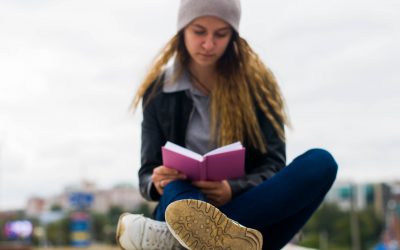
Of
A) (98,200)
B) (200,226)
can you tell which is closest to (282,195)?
(200,226)

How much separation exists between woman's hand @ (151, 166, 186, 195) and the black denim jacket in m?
0.13

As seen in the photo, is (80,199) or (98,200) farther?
(98,200)

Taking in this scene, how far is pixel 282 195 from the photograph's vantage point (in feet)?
6.22

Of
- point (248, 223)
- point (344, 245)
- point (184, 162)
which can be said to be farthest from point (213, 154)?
point (344, 245)

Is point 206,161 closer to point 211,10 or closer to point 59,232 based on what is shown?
point 211,10

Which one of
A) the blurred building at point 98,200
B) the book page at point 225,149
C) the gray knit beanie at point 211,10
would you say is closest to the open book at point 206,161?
the book page at point 225,149

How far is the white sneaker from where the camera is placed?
1890 mm

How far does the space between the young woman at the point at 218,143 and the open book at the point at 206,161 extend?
1.0 inches

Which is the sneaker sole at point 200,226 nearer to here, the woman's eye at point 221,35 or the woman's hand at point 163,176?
the woman's hand at point 163,176

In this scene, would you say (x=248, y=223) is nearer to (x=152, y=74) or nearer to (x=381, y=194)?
(x=152, y=74)

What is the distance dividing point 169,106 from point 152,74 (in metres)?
0.14

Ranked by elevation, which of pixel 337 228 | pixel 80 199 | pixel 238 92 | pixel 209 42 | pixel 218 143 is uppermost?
pixel 209 42

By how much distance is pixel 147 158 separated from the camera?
2221 mm

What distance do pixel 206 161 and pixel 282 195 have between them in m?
0.23
